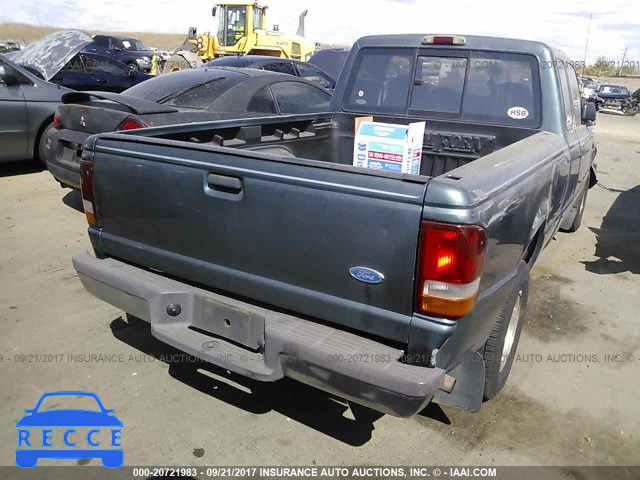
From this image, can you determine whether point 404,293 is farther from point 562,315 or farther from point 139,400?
point 562,315

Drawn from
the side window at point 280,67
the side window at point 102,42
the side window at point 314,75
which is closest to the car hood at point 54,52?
the side window at point 280,67

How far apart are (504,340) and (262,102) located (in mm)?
4145

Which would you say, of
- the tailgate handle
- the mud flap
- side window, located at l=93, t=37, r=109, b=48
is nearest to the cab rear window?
the mud flap

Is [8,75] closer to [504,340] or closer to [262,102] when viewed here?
[262,102]

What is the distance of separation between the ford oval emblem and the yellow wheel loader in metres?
16.4

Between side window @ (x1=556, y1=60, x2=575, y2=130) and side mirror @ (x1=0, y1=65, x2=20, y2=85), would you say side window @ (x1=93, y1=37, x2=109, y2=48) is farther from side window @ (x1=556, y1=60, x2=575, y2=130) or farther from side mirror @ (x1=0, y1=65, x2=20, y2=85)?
side window @ (x1=556, y1=60, x2=575, y2=130)

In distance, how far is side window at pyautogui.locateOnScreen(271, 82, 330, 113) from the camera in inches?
250

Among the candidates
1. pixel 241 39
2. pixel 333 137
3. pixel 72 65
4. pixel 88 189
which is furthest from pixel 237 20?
pixel 88 189

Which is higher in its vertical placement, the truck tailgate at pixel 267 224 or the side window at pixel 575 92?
the side window at pixel 575 92

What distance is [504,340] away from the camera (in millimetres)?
2984

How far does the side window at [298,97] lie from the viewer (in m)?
6.34

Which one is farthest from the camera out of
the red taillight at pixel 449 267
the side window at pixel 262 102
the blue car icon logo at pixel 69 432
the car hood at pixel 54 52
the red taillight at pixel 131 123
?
the car hood at pixel 54 52

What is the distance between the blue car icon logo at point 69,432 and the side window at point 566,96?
370 centimetres

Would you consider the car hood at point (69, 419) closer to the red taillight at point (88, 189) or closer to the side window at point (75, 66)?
the red taillight at point (88, 189)
